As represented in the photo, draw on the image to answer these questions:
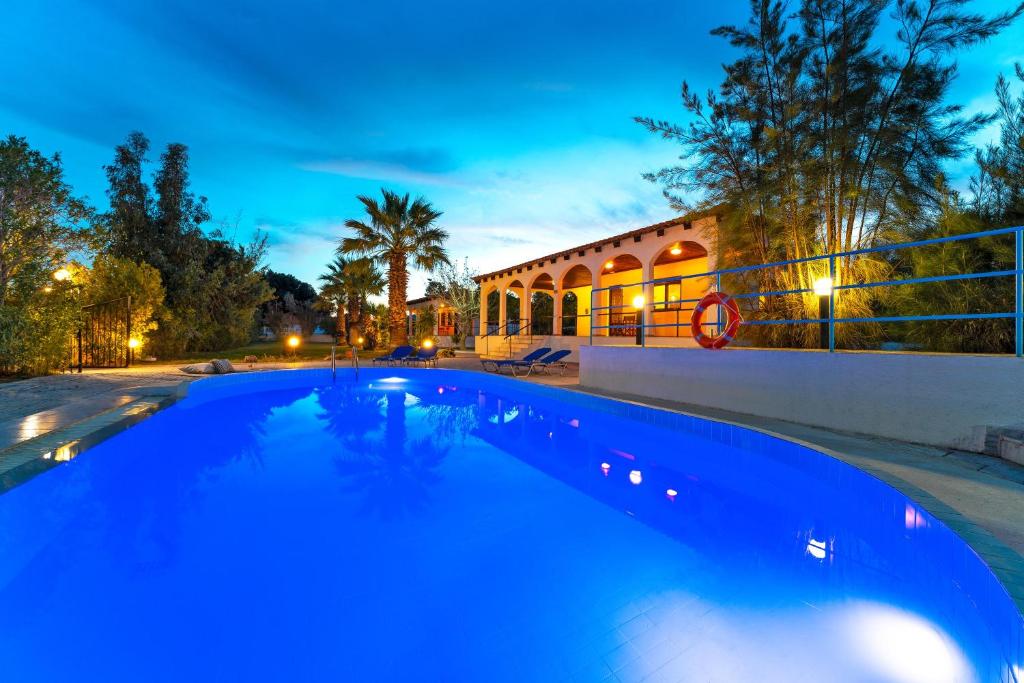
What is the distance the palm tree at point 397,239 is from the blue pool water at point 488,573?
11483 mm

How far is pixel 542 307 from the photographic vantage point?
77.7ft

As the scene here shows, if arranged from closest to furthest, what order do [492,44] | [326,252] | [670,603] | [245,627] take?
1. [245,627]
2. [670,603]
3. [492,44]
4. [326,252]

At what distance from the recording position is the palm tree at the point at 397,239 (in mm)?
15070

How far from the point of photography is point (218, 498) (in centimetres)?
359

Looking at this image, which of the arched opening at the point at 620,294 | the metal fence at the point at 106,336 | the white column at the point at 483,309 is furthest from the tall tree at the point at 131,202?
the arched opening at the point at 620,294

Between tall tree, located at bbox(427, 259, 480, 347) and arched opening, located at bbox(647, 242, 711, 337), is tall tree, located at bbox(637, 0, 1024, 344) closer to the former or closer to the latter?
arched opening, located at bbox(647, 242, 711, 337)

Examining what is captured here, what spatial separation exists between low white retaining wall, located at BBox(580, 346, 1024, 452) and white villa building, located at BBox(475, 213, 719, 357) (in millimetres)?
3083

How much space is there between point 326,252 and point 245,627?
28.2 m

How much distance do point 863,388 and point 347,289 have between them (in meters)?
23.8

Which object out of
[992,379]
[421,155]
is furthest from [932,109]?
[421,155]

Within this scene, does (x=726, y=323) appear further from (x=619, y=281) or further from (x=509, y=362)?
(x=619, y=281)

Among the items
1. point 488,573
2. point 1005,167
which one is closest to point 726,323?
point 1005,167

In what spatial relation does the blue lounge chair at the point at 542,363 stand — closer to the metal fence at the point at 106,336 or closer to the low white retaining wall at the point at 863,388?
the low white retaining wall at the point at 863,388

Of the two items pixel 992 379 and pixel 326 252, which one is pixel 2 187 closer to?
pixel 992 379
